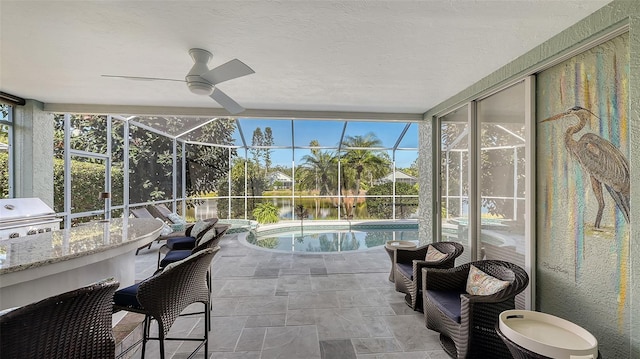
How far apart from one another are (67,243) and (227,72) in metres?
1.71

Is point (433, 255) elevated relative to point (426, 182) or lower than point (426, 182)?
lower

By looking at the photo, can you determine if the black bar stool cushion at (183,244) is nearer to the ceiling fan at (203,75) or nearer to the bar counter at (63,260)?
the bar counter at (63,260)

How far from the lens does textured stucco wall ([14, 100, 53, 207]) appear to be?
4027mm

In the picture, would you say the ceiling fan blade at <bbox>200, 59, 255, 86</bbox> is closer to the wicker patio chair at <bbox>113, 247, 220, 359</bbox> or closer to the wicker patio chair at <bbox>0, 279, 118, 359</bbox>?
the wicker patio chair at <bbox>113, 247, 220, 359</bbox>

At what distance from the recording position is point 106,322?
1325 millimetres

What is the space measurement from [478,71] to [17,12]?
411 centimetres

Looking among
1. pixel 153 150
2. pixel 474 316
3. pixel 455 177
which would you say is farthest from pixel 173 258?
pixel 153 150

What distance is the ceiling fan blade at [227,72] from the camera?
2.21m

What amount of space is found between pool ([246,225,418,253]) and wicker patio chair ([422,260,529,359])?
166 inches

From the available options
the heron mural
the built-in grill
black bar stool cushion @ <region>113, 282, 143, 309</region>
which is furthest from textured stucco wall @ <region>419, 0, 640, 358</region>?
the built-in grill

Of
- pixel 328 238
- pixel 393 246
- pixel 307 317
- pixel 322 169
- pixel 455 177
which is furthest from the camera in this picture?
pixel 322 169

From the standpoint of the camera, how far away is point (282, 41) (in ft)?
7.66

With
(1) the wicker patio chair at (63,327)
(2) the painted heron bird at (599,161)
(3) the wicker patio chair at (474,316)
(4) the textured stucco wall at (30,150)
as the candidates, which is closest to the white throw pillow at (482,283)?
(3) the wicker patio chair at (474,316)

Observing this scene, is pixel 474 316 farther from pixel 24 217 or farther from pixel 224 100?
pixel 24 217
